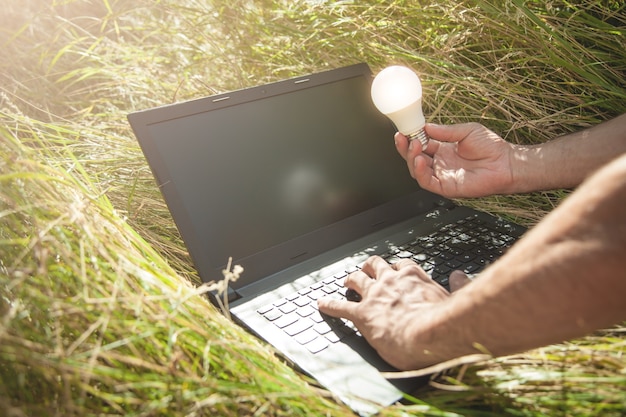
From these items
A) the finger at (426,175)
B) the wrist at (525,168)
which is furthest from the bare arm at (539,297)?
the wrist at (525,168)

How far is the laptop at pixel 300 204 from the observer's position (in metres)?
1.12

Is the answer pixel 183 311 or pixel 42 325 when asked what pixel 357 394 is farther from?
pixel 42 325

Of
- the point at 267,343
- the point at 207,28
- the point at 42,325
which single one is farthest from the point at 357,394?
the point at 207,28

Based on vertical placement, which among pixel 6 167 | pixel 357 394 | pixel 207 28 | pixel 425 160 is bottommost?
pixel 357 394

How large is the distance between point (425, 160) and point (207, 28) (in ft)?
4.74

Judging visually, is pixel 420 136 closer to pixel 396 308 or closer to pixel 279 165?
pixel 279 165

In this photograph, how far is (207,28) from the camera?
2.38m

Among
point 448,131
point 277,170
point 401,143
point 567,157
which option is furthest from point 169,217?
point 567,157

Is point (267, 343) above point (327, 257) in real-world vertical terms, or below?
below

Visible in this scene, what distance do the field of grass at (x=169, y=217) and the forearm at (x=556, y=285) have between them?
8cm

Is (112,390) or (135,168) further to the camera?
(135,168)

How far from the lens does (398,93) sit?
4.11ft

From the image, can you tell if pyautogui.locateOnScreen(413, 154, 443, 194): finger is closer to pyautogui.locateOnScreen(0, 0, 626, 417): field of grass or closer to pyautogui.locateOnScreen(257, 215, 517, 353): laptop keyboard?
pyautogui.locateOnScreen(257, 215, 517, 353): laptop keyboard

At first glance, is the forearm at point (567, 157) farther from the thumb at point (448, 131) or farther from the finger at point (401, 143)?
the finger at point (401, 143)
